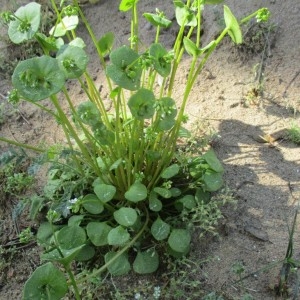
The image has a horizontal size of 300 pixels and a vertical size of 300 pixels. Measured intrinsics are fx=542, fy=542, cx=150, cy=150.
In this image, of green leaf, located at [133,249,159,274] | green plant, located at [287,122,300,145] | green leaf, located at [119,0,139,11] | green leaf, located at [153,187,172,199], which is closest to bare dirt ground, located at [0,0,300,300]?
green plant, located at [287,122,300,145]

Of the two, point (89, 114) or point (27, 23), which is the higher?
point (27, 23)

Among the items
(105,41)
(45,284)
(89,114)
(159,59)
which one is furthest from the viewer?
(105,41)

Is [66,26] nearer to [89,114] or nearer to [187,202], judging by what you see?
[89,114]

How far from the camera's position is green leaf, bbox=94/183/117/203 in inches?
75.5

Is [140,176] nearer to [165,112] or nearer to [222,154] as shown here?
[165,112]

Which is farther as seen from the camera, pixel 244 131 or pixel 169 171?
pixel 244 131

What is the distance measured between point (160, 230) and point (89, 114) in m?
0.49

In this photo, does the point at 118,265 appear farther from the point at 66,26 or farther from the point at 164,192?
the point at 66,26

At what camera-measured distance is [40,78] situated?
1.62m

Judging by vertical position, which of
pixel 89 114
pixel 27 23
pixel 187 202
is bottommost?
pixel 187 202

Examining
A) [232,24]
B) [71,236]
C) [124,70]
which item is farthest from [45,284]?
[232,24]

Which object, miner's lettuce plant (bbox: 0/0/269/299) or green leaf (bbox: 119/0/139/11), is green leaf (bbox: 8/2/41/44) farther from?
green leaf (bbox: 119/0/139/11)

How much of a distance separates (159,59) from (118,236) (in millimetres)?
623

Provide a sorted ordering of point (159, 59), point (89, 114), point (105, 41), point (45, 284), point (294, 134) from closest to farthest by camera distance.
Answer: point (45, 284), point (159, 59), point (89, 114), point (105, 41), point (294, 134)
